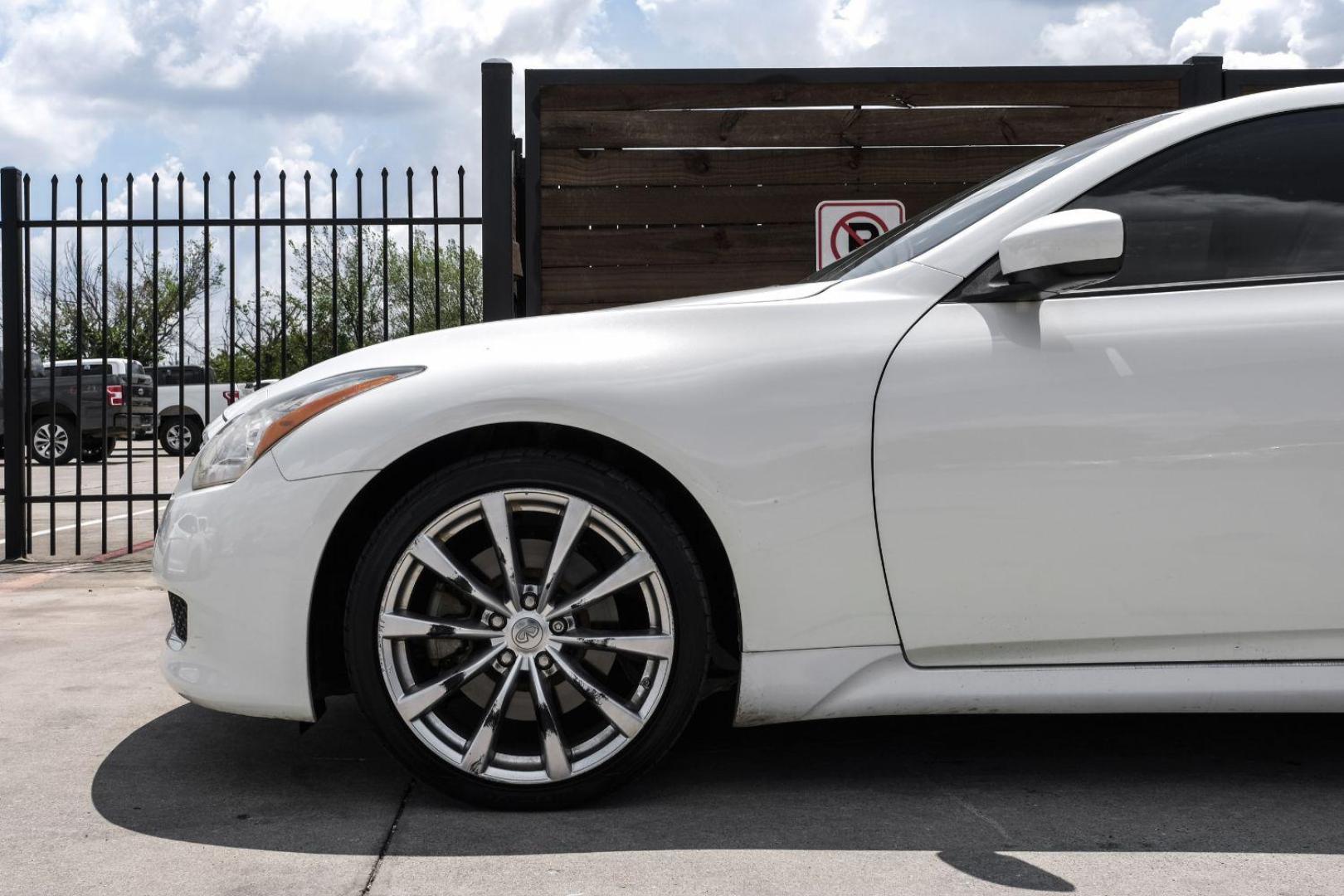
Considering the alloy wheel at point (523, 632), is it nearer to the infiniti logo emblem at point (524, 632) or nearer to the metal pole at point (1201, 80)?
the infiniti logo emblem at point (524, 632)

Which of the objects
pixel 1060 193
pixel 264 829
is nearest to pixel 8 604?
pixel 264 829

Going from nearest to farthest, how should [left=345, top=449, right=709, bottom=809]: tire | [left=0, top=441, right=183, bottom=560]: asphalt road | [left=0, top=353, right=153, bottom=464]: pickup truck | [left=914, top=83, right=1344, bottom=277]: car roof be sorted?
[left=345, top=449, right=709, bottom=809]: tire
[left=914, top=83, right=1344, bottom=277]: car roof
[left=0, top=441, right=183, bottom=560]: asphalt road
[left=0, top=353, right=153, bottom=464]: pickup truck

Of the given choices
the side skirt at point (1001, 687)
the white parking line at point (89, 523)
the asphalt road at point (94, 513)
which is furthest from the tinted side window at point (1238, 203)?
the white parking line at point (89, 523)

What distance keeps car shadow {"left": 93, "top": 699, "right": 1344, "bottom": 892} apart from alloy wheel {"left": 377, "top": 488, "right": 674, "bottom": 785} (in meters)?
0.16

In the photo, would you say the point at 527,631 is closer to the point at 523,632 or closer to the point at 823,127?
the point at 523,632

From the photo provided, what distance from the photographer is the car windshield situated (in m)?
2.96

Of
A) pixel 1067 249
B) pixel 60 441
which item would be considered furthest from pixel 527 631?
pixel 60 441

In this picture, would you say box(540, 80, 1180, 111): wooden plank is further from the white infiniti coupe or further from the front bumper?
the front bumper

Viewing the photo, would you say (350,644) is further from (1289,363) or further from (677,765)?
(1289,363)

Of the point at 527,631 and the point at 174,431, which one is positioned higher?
the point at 174,431

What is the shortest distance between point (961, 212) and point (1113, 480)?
81 cm

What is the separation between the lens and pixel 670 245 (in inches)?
240

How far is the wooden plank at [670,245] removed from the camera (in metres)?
6.10

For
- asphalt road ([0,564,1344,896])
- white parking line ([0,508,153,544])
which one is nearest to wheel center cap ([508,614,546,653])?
asphalt road ([0,564,1344,896])
